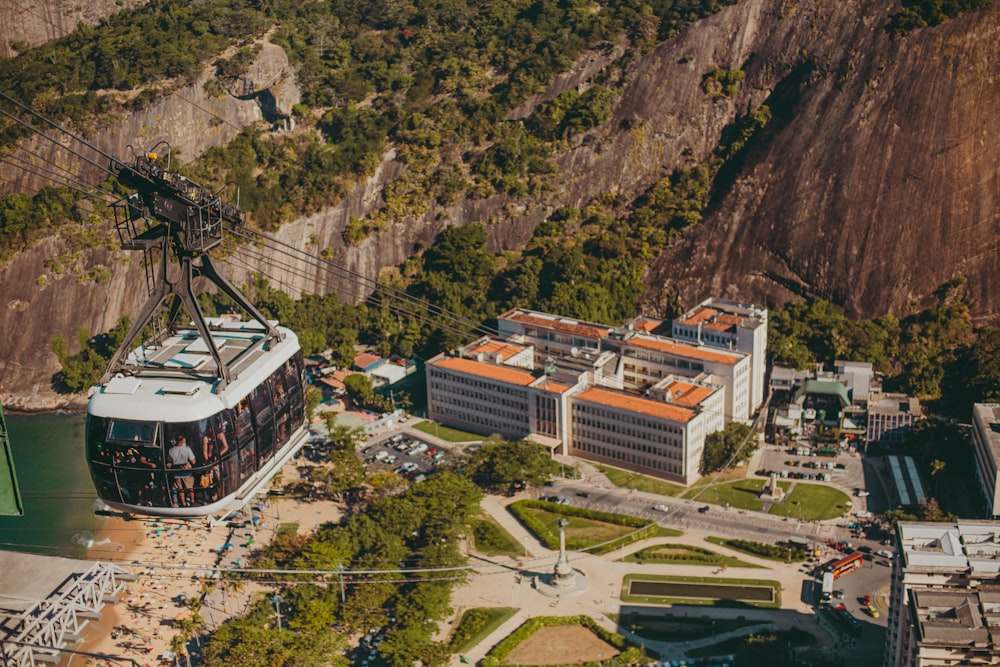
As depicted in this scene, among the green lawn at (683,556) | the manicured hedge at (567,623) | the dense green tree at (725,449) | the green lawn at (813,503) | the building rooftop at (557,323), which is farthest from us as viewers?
the building rooftop at (557,323)

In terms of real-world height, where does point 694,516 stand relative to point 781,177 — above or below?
below

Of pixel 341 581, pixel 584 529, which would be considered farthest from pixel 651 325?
pixel 341 581

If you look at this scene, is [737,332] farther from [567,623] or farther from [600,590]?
[567,623]

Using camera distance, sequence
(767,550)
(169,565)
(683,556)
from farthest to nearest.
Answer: (169,565) < (683,556) < (767,550)

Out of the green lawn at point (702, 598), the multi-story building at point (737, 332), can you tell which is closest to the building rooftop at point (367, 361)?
the multi-story building at point (737, 332)

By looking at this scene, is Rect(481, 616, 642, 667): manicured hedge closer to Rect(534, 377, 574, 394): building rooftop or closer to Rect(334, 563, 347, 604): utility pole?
Rect(334, 563, 347, 604): utility pole

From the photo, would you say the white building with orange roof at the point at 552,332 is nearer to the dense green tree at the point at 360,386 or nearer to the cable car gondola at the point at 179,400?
the dense green tree at the point at 360,386

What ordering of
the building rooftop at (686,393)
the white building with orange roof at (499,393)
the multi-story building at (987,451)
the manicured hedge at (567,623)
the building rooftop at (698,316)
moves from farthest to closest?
1. the building rooftop at (698,316)
2. the white building with orange roof at (499,393)
3. the building rooftop at (686,393)
4. the multi-story building at (987,451)
5. the manicured hedge at (567,623)
